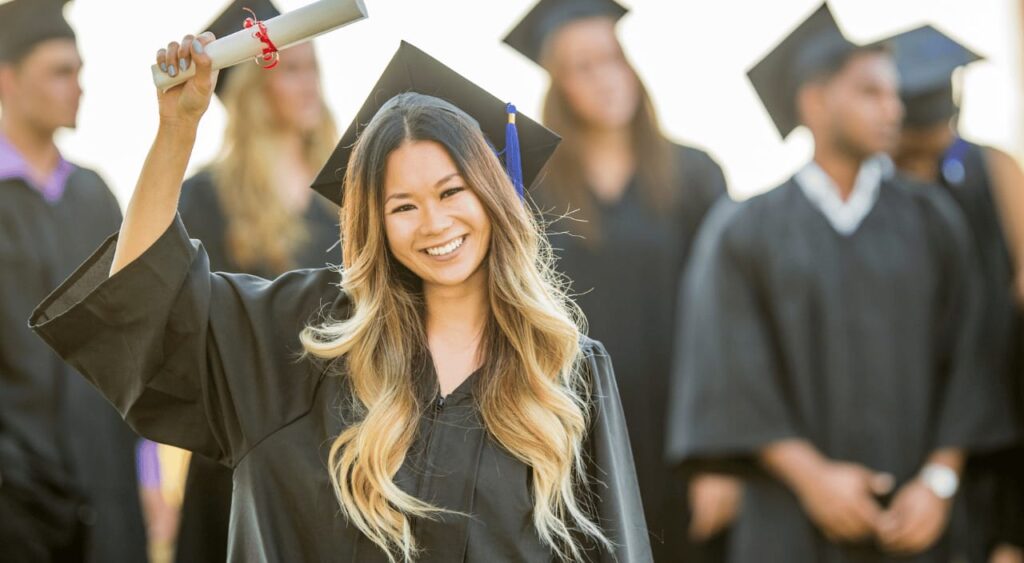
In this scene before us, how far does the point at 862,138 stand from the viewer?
576 centimetres

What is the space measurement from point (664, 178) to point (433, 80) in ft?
9.37

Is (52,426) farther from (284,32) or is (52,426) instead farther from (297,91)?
(284,32)

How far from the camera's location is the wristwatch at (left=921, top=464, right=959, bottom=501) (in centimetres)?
554

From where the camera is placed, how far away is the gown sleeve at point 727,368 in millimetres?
5680

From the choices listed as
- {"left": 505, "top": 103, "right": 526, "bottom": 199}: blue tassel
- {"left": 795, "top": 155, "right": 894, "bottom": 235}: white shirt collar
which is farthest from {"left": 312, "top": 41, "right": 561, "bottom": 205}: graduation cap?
{"left": 795, "top": 155, "right": 894, "bottom": 235}: white shirt collar

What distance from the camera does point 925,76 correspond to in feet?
21.2

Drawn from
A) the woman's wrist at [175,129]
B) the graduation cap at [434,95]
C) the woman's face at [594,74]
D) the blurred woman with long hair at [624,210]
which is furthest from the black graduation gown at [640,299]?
the woman's wrist at [175,129]

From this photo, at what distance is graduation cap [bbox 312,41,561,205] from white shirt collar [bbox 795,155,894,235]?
102 inches

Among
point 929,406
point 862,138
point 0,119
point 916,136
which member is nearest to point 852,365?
point 929,406

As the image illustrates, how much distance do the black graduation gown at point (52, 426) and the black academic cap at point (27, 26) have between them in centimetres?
51

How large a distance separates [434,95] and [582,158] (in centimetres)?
273

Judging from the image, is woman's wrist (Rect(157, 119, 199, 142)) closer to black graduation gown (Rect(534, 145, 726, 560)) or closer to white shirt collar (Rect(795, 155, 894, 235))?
black graduation gown (Rect(534, 145, 726, 560))

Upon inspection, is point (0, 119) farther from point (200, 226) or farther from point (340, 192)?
point (340, 192)

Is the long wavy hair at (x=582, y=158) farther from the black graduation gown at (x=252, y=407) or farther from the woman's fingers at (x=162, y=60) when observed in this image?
the woman's fingers at (x=162, y=60)
